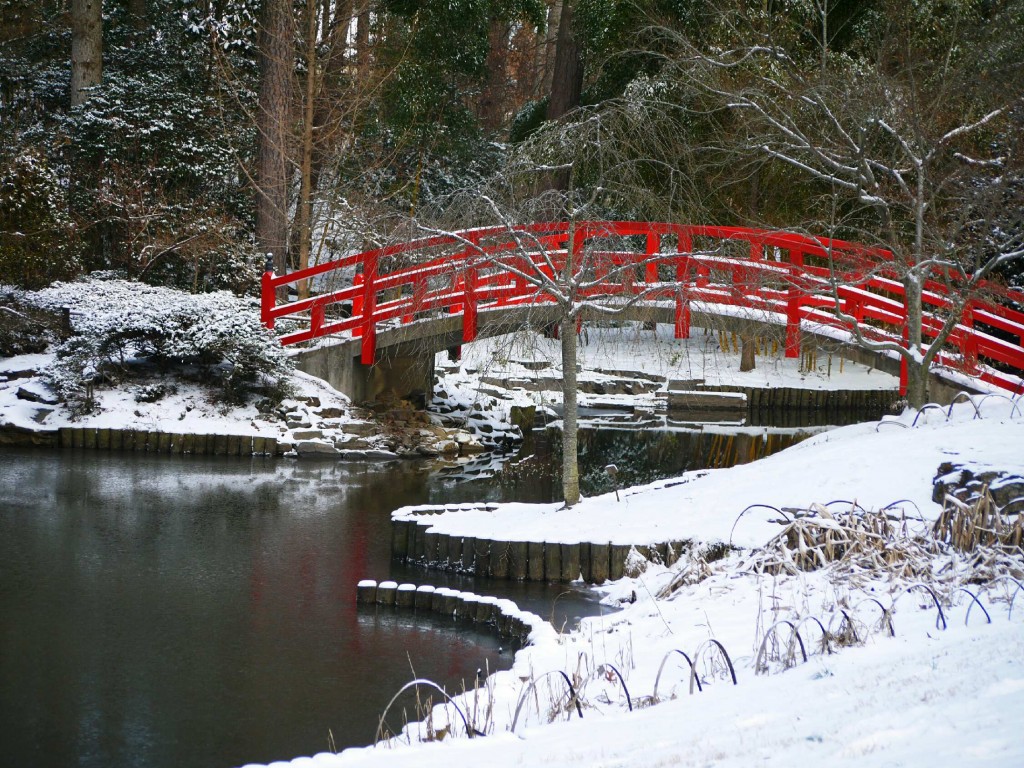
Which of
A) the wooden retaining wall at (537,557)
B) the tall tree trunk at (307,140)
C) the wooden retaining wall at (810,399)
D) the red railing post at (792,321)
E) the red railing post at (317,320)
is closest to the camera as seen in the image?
the wooden retaining wall at (537,557)

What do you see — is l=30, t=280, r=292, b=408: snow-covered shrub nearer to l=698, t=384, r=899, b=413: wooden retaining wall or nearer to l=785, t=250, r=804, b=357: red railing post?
l=785, t=250, r=804, b=357: red railing post

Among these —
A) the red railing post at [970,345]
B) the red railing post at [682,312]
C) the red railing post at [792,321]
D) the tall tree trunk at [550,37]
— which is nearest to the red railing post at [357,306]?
the red railing post at [682,312]

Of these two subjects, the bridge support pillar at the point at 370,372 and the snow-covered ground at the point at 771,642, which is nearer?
the snow-covered ground at the point at 771,642

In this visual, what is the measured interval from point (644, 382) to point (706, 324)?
988 cm

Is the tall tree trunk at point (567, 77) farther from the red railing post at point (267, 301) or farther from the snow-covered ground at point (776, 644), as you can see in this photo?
the snow-covered ground at point (776, 644)

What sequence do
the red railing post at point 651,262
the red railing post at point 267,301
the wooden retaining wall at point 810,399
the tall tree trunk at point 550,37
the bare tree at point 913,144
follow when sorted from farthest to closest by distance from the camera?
the tall tree trunk at point 550,37 → the wooden retaining wall at point 810,399 → the red railing post at point 267,301 → the bare tree at point 913,144 → the red railing post at point 651,262

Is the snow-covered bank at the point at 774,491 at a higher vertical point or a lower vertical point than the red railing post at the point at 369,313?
lower

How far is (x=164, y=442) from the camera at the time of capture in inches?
556

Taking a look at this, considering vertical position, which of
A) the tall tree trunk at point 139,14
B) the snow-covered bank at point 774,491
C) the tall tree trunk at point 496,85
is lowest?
the snow-covered bank at point 774,491

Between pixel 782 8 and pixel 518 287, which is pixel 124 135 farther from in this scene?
pixel 782 8

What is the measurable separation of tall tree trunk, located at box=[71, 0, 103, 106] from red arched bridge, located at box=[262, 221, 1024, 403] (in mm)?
6861

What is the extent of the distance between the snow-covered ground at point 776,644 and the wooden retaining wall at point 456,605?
0.47 m

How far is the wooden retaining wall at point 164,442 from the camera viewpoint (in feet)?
45.8

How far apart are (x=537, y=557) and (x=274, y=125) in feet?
37.4
